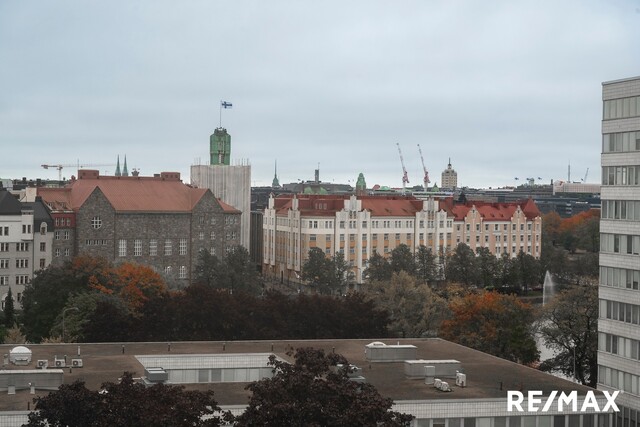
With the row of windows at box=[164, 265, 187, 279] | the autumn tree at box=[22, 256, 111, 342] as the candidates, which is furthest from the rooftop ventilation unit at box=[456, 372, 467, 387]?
the row of windows at box=[164, 265, 187, 279]

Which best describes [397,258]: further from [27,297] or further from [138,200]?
[27,297]

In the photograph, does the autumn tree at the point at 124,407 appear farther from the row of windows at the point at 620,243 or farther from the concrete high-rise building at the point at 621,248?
the row of windows at the point at 620,243

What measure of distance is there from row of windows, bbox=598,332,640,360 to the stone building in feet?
282

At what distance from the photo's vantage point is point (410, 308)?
83.9 metres

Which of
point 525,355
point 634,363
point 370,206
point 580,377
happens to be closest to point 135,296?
point 525,355

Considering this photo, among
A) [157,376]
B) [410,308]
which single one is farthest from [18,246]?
[157,376]

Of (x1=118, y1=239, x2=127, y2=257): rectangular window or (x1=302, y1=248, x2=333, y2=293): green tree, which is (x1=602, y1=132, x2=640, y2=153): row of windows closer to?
(x1=302, y1=248, x2=333, y2=293): green tree

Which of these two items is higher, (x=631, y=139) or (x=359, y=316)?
(x=631, y=139)

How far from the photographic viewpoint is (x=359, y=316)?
72.8m

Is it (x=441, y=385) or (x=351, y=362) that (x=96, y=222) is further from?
(x=441, y=385)

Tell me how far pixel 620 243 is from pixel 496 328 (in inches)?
986

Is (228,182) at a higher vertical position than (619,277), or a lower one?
higher

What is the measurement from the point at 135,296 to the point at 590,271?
2911 inches

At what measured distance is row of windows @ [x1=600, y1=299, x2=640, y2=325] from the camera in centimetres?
4750
